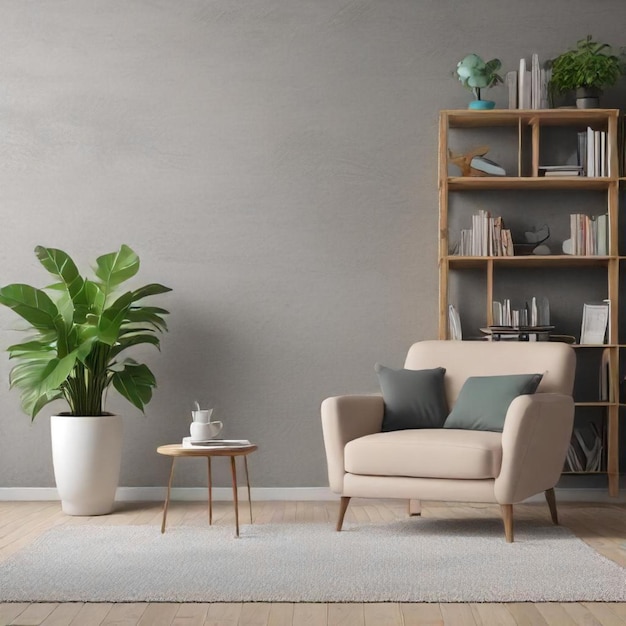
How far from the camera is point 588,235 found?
5086 millimetres

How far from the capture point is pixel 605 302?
5094mm

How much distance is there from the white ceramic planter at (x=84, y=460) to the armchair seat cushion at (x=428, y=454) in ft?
4.38

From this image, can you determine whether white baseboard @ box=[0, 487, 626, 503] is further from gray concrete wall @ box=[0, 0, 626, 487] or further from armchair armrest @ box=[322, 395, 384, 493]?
armchair armrest @ box=[322, 395, 384, 493]

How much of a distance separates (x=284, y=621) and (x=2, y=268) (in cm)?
336

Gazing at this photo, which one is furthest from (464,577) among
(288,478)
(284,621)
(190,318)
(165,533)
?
(190,318)

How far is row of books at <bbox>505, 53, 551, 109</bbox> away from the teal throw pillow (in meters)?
1.61

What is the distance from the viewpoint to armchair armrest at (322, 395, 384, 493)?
4.24 metres

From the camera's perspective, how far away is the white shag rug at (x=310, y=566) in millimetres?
3012

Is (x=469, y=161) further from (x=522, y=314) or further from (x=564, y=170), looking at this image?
(x=522, y=314)

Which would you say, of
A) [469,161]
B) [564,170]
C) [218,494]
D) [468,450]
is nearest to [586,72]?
[564,170]

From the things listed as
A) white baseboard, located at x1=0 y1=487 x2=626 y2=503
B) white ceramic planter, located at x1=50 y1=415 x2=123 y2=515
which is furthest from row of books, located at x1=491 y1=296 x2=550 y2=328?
white ceramic planter, located at x1=50 y1=415 x2=123 y2=515

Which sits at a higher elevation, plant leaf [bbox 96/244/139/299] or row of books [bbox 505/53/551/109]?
row of books [bbox 505/53/551/109]

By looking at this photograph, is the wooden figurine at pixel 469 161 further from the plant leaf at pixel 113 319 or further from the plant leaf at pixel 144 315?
the plant leaf at pixel 113 319

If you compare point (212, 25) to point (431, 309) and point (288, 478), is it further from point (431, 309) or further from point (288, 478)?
point (288, 478)
